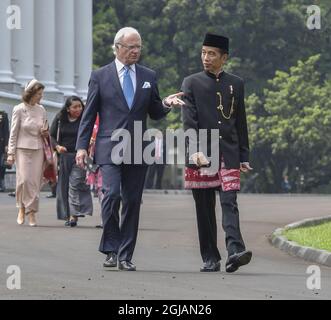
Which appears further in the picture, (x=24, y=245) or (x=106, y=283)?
(x=24, y=245)

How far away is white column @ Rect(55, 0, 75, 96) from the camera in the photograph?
182 feet

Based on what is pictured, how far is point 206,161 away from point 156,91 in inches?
35.5

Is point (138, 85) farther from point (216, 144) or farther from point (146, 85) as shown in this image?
point (216, 144)

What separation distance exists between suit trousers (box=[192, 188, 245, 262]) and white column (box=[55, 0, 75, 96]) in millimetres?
41799

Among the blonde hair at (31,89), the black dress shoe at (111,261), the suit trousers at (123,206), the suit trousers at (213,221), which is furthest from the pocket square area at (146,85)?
the blonde hair at (31,89)

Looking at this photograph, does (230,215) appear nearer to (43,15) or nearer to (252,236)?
(252,236)

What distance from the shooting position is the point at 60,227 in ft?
67.7

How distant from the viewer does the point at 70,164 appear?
69.4 feet

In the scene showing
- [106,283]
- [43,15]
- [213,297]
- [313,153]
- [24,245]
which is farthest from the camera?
[313,153]

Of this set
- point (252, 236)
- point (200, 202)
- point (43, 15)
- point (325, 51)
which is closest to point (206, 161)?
point (200, 202)

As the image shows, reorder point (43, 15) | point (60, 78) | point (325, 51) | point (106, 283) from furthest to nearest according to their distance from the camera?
point (325, 51) → point (60, 78) → point (43, 15) → point (106, 283)

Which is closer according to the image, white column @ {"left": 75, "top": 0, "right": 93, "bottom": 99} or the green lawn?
the green lawn

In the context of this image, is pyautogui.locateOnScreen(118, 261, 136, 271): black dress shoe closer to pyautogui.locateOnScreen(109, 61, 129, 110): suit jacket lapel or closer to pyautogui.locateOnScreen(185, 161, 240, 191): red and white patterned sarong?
pyautogui.locateOnScreen(185, 161, 240, 191): red and white patterned sarong

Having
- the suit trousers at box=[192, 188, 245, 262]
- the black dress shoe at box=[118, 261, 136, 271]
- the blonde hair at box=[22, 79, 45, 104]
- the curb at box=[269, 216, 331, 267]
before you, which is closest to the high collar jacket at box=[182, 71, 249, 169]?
the suit trousers at box=[192, 188, 245, 262]
